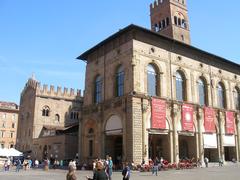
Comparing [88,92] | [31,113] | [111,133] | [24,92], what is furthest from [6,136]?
[111,133]

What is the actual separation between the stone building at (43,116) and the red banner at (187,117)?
65.0 ft

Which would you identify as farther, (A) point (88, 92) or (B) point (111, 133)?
(A) point (88, 92)

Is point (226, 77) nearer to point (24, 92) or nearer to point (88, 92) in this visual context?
point (88, 92)

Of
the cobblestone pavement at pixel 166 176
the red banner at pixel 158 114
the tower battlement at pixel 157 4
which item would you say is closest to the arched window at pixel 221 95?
the red banner at pixel 158 114

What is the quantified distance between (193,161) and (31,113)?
31915 mm

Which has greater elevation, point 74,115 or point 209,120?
point 74,115

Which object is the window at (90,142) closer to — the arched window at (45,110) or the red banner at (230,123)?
the red banner at (230,123)

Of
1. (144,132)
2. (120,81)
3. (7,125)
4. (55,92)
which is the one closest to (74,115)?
(55,92)

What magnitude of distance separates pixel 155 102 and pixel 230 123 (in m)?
13.2

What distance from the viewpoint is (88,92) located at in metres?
35.1

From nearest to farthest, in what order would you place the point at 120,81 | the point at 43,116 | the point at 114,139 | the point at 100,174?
the point at 100,174 → the point at 120,81 → the point at 114,139 → the point at 43,116

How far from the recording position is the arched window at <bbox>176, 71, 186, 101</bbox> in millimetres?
32344

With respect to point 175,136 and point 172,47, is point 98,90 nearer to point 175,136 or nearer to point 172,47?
point 172,47

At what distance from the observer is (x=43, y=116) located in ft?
168
